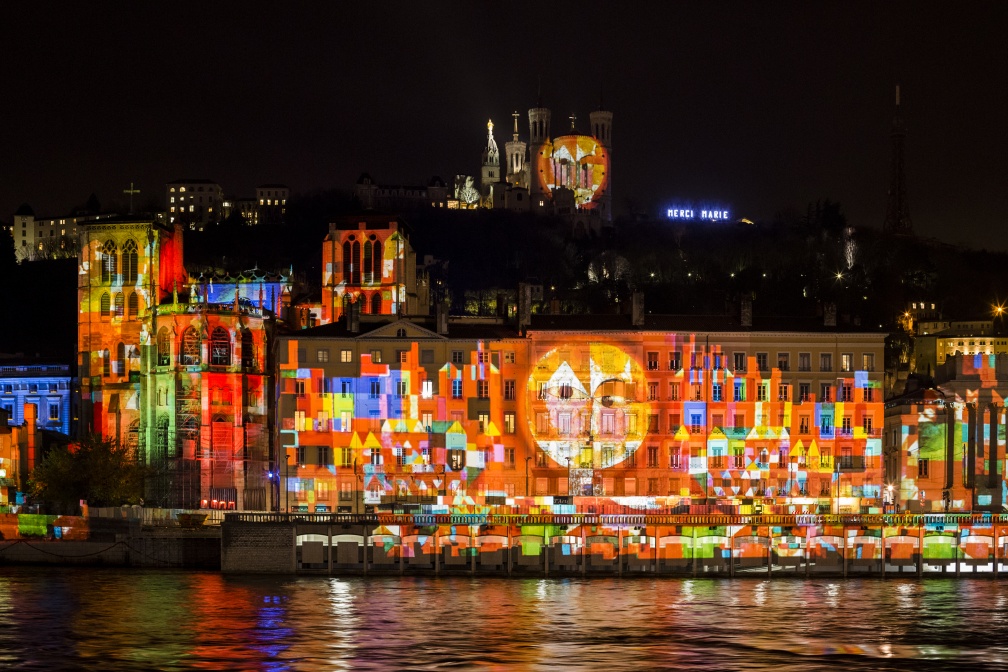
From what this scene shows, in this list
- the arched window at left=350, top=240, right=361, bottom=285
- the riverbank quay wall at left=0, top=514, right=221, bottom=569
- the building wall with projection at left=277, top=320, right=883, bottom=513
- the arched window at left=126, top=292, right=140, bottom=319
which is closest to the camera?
the riverbank quay wall at left=0, top=514, right=221, bottom=569

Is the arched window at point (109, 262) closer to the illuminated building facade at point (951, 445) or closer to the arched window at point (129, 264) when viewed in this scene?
the arched window at point (129, 264)

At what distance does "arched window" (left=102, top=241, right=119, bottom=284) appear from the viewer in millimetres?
123625

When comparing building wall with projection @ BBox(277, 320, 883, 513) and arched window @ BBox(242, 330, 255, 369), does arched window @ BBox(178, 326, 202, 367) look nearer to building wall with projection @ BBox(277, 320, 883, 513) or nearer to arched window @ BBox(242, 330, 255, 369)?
arched window @ BBox(242, 330, 255, 369)

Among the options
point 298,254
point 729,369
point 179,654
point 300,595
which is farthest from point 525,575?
point 298,254

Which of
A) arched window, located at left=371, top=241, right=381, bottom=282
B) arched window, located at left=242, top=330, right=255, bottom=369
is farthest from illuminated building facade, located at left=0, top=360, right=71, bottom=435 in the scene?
arched window, located at left=371, top=241, right=381, bottom=282

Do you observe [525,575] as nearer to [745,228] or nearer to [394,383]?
[394,383]

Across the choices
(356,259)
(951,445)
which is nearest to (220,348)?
(356,259)

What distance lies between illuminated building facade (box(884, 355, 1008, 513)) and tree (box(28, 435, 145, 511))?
42501 millimetres

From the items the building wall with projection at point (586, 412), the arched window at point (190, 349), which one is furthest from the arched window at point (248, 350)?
the building wall with projection at point (586, 412)

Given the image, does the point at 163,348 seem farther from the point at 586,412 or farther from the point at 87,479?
the point at 586,412

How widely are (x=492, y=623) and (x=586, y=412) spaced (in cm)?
3295

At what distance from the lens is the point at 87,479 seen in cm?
10456

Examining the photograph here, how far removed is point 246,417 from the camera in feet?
371

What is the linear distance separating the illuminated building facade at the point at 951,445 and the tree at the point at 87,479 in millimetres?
42501
